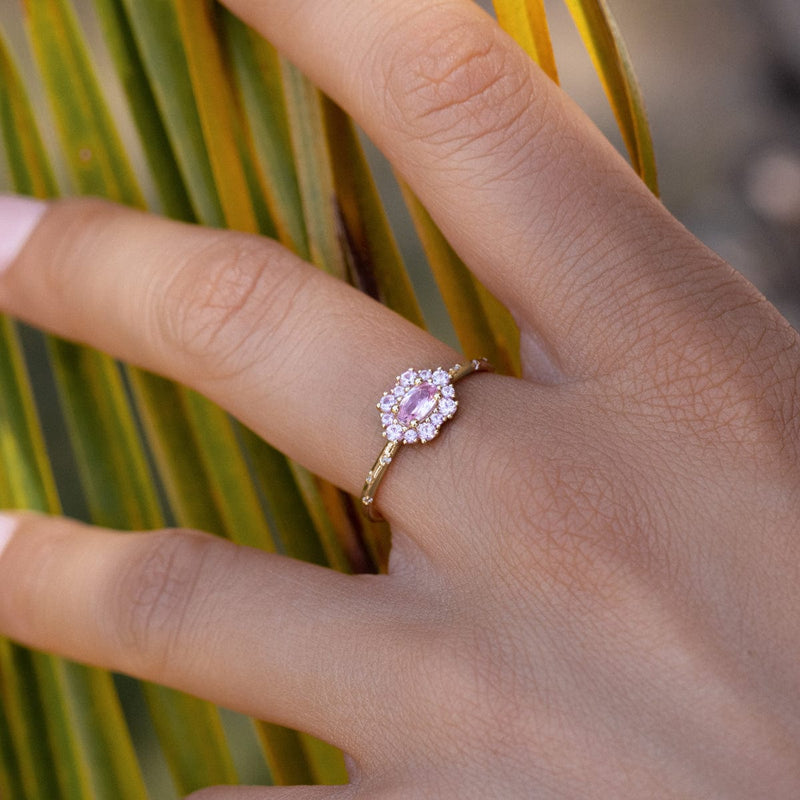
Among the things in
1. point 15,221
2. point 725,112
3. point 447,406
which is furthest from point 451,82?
point 725,112

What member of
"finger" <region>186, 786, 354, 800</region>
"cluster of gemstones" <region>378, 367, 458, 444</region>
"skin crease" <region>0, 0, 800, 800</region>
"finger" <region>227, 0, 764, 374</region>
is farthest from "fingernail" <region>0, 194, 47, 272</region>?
"finger" <region>186, 786, 354, 800</region>

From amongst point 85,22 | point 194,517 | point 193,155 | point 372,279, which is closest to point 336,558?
point 194,517

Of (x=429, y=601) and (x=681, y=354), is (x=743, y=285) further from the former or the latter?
(x=429, y=601)

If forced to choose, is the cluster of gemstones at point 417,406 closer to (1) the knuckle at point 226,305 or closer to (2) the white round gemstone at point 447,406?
(2) the white round gemstone at point 447,406

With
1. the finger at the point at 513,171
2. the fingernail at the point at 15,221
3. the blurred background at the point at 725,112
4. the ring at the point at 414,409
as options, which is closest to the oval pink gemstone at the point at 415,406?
the ring at the point at 414,409

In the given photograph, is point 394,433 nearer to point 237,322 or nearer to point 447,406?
point 447,406

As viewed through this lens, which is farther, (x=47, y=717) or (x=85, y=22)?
(x=85, y=22)

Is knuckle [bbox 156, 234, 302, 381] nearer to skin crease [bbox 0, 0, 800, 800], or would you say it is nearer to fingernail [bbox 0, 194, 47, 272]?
skin crease [bbox 0, 0, 800, 800]
